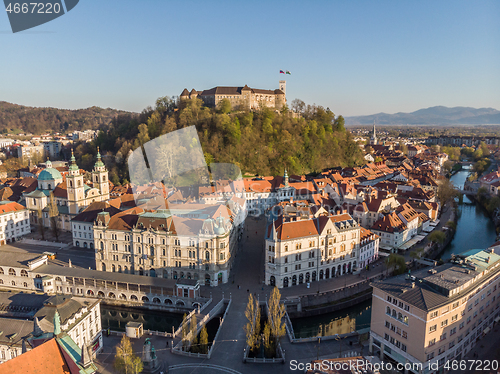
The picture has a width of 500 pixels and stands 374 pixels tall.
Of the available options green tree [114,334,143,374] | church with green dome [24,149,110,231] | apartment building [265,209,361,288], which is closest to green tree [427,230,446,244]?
apartment building [265,209,361,288]

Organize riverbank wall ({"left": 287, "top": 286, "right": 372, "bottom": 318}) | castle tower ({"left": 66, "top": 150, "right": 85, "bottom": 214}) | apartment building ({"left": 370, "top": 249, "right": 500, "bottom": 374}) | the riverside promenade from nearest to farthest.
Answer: apartment building ({"left": 370, "top": 249, "right": 500, "bottom": 374}) < the riverside promenade < riverbank wall ({"left": 287, "top": 286, "right": 372, "bottom": 318}) < castle tower ({"left": 66, "top": 150, "right": 85, "bottom": 214})

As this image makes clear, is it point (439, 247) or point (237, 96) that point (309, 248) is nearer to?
point (439, 247)

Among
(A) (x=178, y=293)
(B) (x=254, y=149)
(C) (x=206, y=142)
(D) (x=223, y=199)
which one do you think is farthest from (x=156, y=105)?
(A) (x=178, y=293)

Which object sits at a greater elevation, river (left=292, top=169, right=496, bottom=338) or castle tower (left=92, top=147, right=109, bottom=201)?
castle tower (left=92, top=147, right=109, bottom=201)

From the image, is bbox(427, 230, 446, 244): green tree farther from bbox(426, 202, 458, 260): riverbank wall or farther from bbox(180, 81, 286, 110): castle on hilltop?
bbox(180, 81, 286, 110): castle on hilltop

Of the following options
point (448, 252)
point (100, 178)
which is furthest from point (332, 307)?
point (100, 178)

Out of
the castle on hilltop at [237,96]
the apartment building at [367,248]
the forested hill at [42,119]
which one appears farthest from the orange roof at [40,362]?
the forested hill at [42,119]

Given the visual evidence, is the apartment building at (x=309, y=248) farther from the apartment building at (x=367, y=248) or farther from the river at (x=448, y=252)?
the river at (x=448, y=252)
